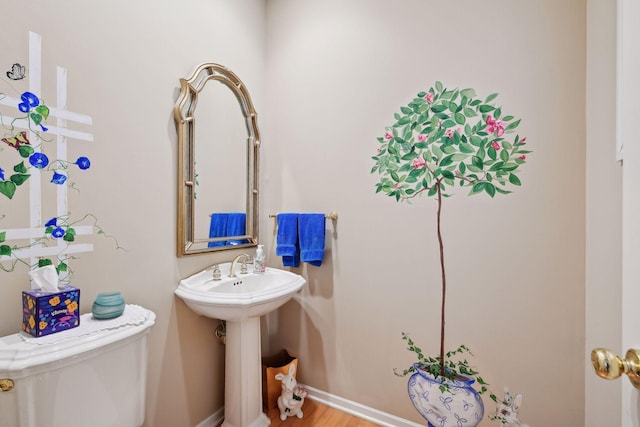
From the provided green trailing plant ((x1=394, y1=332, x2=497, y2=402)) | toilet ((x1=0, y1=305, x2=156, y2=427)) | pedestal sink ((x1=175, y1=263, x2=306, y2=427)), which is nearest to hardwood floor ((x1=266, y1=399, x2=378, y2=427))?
pedestal sink ((x1=175, y1=263, x2=306, y2=427))

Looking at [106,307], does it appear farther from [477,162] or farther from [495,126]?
[495,126]

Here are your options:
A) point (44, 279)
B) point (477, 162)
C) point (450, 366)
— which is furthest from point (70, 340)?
point (477, 162)

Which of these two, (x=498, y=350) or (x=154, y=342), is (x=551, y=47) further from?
(x=154, y=342)

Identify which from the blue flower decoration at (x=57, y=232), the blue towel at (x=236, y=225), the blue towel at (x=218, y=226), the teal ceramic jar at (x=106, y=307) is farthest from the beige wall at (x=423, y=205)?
the blue flower decoration at (x=57, y=232)

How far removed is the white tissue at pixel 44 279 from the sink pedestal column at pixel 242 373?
790 mm

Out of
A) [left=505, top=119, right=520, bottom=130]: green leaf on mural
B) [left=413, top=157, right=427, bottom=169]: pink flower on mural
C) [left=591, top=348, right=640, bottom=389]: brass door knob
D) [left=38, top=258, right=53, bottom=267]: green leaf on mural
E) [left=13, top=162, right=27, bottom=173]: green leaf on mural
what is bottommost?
[left=591, top=348, right=640, bottom=389]: brass door knob

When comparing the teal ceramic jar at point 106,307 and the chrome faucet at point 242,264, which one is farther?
the chrome faucet at point 242,264

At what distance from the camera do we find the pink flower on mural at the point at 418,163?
148 cm

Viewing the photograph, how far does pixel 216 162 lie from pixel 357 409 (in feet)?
5.67

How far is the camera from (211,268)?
5.21 feet

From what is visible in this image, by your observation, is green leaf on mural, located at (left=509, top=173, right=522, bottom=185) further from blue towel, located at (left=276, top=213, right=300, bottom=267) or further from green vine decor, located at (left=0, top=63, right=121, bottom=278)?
green vine decor, located at (left=0, top=63, right=121, bottom=278)

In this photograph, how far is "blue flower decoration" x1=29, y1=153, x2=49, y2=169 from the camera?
950 millimetres

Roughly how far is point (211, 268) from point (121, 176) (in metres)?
0.67

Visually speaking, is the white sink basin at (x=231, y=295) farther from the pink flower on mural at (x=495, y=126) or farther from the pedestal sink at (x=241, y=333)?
the pink flower on mural at (x=495, y=126)
